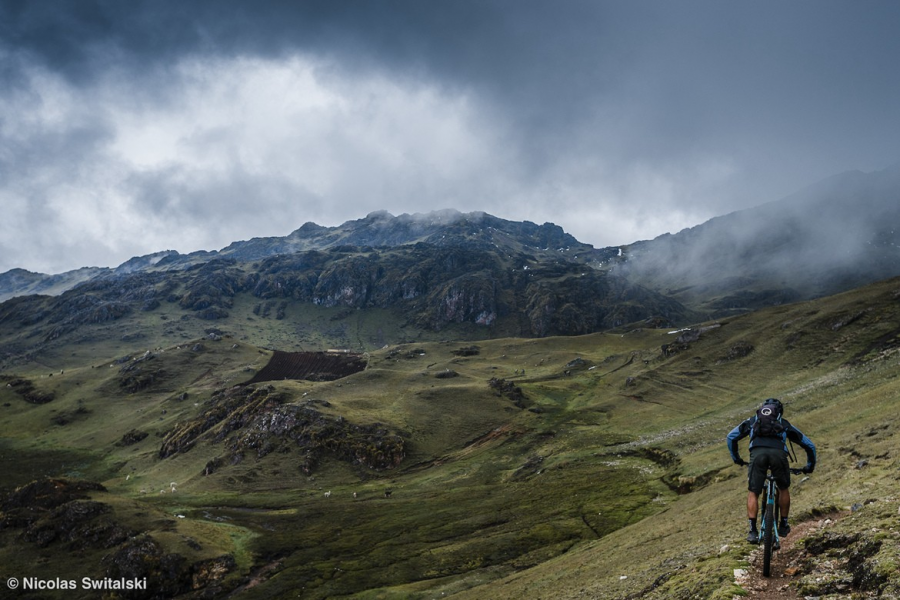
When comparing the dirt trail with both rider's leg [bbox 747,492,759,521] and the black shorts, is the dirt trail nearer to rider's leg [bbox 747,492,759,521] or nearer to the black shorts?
rider's leg [bbox 747,492,759,521]


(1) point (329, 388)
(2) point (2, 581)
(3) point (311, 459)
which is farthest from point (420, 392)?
(2) point (2, 581)

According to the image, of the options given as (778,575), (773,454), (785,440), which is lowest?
(778,575)

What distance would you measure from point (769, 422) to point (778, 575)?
5254mm

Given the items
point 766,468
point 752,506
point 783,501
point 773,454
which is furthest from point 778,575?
point 773,454

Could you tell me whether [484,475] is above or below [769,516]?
below

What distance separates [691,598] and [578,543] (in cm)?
4177

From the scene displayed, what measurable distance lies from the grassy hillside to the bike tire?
926 millimetres

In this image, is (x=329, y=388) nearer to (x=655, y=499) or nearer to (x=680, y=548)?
(x=655, y=499)

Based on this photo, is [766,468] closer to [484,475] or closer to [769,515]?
[769,515]

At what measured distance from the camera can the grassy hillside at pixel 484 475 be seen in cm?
3756

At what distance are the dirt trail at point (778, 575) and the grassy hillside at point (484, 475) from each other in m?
0.53

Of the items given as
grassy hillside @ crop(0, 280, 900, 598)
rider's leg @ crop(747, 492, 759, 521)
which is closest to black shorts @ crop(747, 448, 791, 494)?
rider's leg @ crop(747, 492, 759, 521)

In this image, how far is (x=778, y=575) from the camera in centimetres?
1562

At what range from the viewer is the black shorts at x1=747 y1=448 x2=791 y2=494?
49.2 ft
